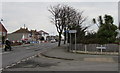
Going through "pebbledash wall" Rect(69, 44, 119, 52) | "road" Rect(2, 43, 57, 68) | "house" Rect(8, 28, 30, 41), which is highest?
"house" Rect(8, 28, 30, 41)

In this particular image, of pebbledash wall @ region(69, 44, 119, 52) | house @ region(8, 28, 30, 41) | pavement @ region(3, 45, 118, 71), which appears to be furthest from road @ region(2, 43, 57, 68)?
house @ region(8, 28, 30, 41)

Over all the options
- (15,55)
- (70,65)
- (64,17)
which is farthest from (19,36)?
(70,65)

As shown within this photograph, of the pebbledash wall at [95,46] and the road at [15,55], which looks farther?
the pebbledash wall at [95,46]

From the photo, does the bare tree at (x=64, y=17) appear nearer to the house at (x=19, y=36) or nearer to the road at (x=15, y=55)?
the road at (x=15, y=55)

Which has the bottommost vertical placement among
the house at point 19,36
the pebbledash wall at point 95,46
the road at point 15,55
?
the road at point 15,55

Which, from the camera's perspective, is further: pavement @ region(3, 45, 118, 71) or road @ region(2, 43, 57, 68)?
road @ region(2, 43, 57, 68)

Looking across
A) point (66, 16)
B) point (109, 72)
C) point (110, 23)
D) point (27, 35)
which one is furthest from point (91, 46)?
point (27, 35)

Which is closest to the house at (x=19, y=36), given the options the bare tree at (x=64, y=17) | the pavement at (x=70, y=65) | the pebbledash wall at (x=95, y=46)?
the bare tree at (x=64, y=17)

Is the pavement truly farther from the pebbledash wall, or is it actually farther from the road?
the pebbledash wall

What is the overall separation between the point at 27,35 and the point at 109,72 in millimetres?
126034

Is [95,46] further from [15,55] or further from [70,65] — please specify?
[70,65]

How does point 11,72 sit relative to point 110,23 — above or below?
below

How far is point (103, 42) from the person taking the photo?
24.1 meters

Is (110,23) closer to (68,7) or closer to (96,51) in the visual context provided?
(96,51)
